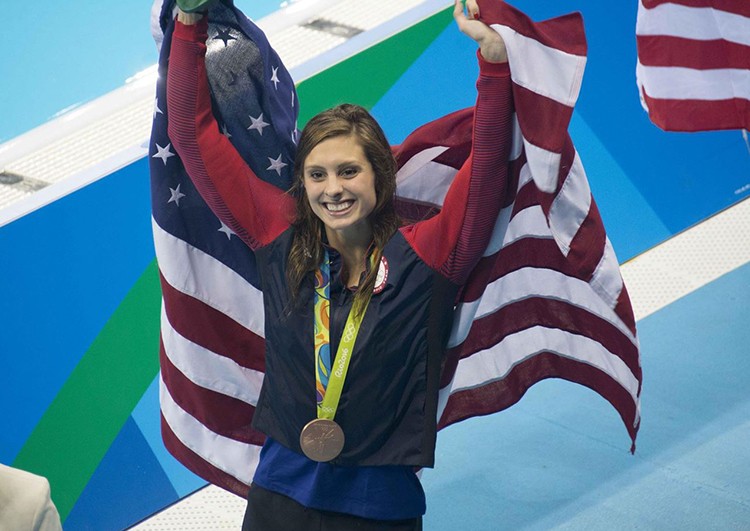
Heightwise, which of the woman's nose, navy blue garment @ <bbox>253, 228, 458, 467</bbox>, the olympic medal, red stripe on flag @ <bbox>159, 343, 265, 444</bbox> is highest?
the woman's nose

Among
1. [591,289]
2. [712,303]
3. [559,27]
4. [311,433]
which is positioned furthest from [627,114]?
[311,433]

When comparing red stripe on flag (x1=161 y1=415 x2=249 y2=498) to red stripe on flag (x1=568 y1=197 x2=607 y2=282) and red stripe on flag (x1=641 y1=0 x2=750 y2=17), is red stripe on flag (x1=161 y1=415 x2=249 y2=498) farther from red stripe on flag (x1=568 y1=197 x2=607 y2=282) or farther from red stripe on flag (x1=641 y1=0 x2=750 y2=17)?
red stripe on flag (x1=641 y1=0 x2=750 y2=17)

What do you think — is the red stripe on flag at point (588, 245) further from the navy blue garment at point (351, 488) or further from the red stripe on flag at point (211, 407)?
the red stripe on flag at point (211, 407)

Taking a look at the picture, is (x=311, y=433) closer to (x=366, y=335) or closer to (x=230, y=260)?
(x=366, y=335)

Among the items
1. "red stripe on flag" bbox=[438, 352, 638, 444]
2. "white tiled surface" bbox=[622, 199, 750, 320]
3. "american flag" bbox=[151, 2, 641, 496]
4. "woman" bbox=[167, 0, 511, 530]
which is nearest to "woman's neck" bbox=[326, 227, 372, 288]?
"woman" bbox=[167, 0, 511, 530]

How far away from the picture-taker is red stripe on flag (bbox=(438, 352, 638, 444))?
3.39m

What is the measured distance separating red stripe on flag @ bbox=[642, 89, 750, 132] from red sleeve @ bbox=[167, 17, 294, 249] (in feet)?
4.09

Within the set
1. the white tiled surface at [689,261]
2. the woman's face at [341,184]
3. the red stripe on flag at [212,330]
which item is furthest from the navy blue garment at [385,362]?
the white tiled surface at [689,261]

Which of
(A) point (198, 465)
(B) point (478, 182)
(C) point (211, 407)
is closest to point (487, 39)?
(B) point (478, 182)

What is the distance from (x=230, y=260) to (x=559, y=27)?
1.14 meters

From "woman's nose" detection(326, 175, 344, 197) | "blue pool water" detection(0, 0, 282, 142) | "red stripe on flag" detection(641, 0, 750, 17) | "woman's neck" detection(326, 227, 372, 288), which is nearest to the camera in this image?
"woman's nose" detection(326, 175, 344, 197)

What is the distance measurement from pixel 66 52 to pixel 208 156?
480 cm

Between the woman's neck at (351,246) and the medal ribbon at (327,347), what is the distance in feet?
0.18

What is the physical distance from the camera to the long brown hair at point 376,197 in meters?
2.93
